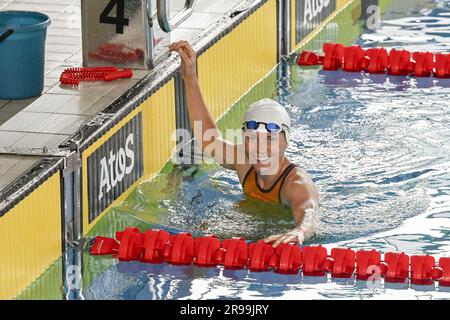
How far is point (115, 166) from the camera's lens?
7.57m

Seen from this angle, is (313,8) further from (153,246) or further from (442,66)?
(153,246)

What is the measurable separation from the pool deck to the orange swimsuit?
86cm

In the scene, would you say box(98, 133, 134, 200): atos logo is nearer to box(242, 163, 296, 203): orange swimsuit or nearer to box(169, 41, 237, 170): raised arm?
box(169, 41, 237, 170): raised arm

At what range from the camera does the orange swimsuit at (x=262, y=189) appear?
7.36 meters

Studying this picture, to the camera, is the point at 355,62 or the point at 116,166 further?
the point at 355,62

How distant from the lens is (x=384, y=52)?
10086 mm

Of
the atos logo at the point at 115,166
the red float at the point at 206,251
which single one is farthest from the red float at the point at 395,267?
the atos logo at the point at 115,166

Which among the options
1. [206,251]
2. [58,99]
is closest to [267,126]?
[206,251]

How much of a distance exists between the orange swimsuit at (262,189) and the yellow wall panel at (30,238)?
107 cm

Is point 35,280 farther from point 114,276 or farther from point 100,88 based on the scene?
point 100,88

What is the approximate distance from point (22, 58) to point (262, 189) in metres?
1.60

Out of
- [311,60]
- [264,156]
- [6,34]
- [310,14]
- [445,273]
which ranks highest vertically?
[6,34]

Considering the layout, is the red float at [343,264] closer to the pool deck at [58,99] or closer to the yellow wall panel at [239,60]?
the pool deck at [58,99]
